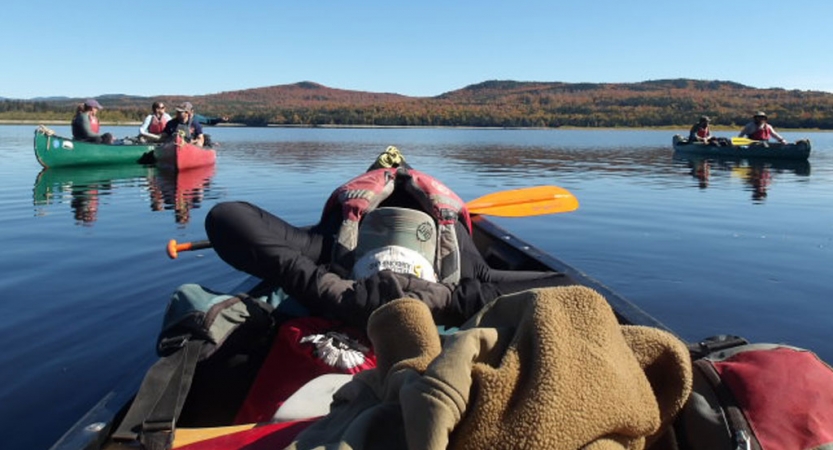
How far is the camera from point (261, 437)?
68.8 inches

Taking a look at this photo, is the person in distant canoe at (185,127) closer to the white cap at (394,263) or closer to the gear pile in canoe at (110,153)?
the gear pile in canoe at (110,153)

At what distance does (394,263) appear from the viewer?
3.23 meters

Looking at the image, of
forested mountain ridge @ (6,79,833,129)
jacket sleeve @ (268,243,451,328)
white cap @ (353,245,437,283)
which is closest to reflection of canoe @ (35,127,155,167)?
white cap @ (353,245,437,283)

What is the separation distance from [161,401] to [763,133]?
831 inches

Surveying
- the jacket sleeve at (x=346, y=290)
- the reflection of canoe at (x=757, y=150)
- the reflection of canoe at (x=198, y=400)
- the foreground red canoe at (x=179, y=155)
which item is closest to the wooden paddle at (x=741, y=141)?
the reflection of canoe at (x=757, y=150)

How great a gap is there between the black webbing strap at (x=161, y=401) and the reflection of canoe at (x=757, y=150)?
A: 1954cm

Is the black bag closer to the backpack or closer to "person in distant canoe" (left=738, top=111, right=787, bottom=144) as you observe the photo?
the backpack

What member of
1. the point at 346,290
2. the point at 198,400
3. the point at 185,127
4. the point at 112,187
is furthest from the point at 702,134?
the point at 198,400

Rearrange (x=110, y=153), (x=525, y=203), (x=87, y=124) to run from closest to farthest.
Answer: (x=525, y=203), (x=87, y=124), (x=110, y=153)

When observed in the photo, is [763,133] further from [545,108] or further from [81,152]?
[545,108]

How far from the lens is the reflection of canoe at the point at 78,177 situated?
37.3ft

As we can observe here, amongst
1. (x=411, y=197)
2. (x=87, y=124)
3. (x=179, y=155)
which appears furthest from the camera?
(x=87, y=124)

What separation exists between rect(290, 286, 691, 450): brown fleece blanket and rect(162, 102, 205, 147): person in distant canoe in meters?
15.1

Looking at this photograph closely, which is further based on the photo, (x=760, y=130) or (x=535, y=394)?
(x=760, y=130)
